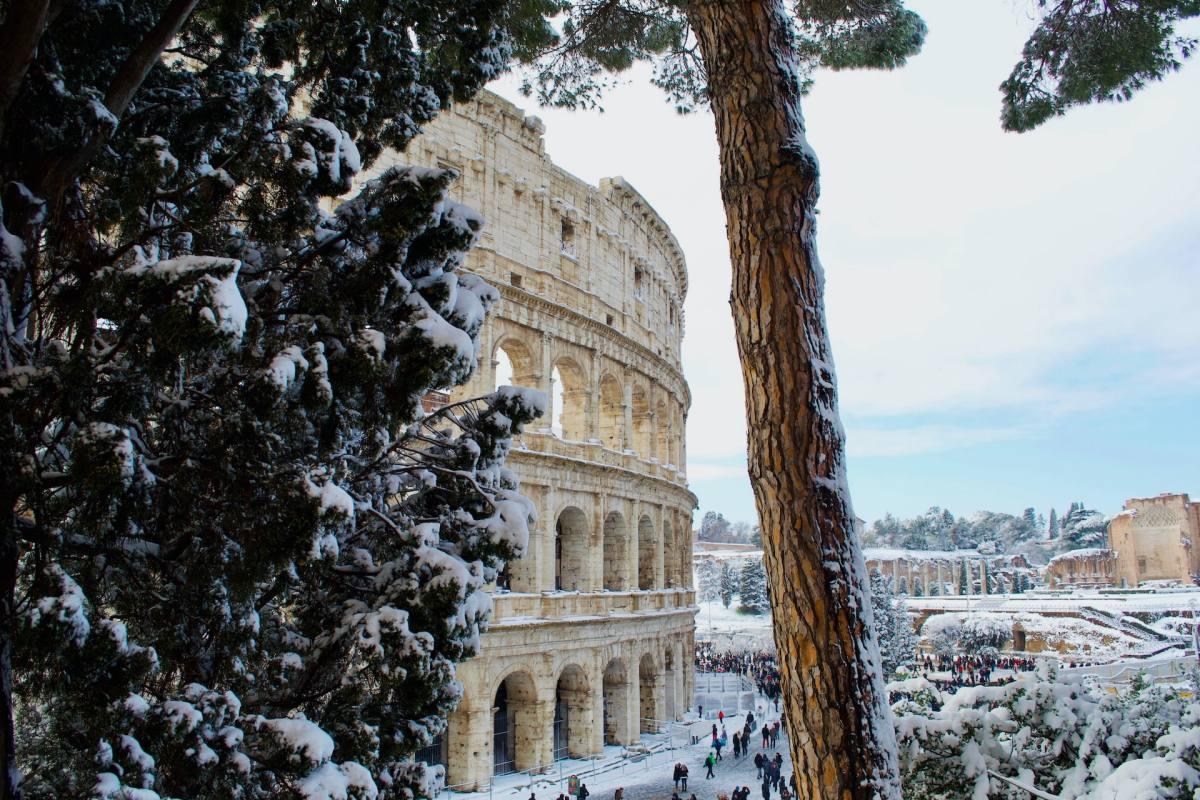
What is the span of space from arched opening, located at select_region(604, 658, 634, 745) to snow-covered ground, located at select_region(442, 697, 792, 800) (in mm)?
432

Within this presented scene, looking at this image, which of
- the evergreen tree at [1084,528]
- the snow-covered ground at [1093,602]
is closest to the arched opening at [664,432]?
the snow-covered ground at [1093,602]

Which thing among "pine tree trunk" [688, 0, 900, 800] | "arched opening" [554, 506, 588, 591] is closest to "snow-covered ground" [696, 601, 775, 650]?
"arched opening" [554, 506, 588, 591]

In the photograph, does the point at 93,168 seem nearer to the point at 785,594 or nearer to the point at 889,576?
the point at 785,594

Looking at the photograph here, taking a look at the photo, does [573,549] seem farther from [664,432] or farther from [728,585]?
[728,585]

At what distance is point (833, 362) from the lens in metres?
4.71

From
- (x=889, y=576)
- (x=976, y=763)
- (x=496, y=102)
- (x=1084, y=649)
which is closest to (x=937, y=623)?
(x=1084, y=649)

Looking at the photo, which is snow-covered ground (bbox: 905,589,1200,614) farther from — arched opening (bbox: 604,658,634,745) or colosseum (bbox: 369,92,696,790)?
arched opening (bbox: 604,658,634,745)

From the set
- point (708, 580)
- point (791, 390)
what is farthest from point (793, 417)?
point (708, 580)

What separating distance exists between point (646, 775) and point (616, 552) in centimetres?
566

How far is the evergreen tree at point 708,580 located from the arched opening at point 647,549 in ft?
215

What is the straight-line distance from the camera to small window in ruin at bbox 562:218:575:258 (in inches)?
904

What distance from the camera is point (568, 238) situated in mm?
23156

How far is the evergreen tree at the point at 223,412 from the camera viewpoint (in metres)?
5.18

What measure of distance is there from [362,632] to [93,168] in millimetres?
4219
